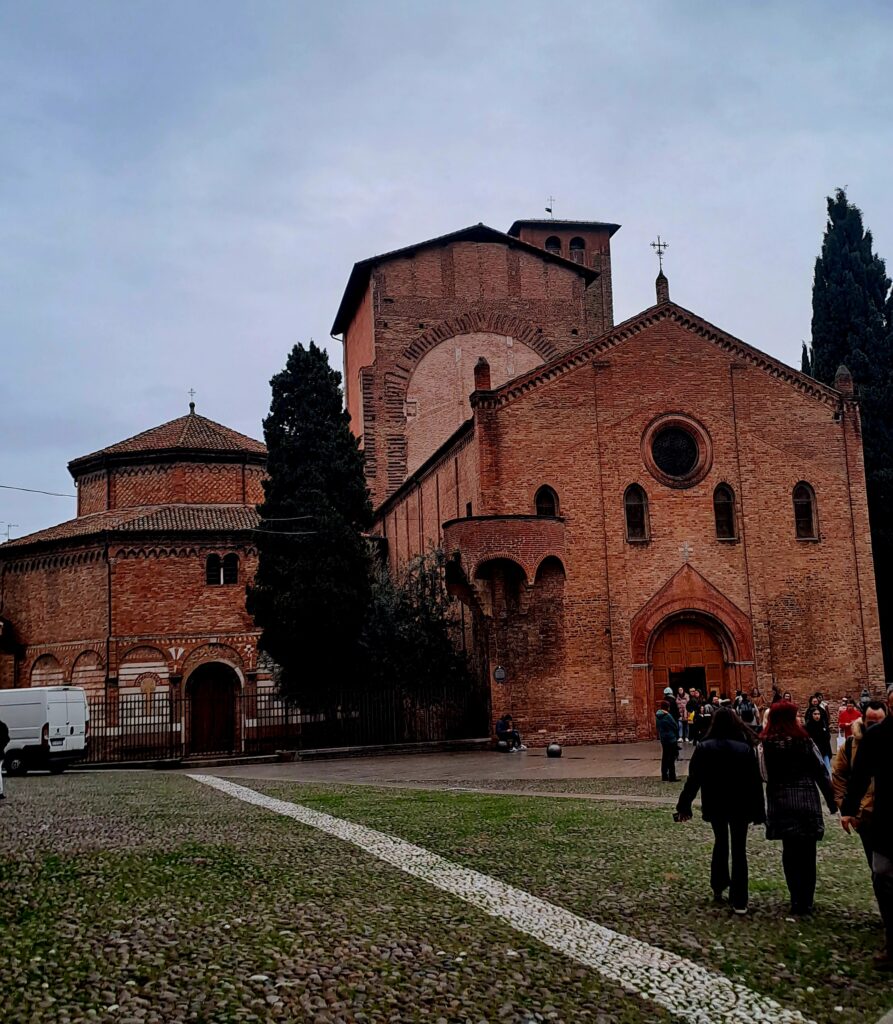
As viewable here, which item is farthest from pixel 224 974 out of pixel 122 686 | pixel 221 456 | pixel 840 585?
pixel 221 456

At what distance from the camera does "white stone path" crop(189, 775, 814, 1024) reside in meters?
5.73

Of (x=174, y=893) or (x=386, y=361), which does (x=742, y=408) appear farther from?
(x=174, y=893)

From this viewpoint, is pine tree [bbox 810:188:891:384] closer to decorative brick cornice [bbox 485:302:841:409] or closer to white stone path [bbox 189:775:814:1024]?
decorative brick cornice [bbox 485:302:841:409]

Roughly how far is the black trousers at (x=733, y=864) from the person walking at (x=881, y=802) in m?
1.02

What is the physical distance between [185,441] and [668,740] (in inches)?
1107

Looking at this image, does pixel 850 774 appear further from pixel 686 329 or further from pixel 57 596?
pixel 57 596

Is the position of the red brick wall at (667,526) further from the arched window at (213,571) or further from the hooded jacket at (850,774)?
the hooded jacket at (850,774)

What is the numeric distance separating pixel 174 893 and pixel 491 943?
8.80 feet

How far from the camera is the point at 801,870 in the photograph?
7.56 meters

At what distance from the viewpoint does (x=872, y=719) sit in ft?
27.5

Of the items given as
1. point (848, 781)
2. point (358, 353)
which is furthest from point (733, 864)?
point (358, 353)

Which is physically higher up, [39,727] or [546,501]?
[546,501]

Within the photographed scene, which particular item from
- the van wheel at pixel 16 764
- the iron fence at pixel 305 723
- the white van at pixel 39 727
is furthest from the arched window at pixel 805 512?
the van wheel at pixel 16 764

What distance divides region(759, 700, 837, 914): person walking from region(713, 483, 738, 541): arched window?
22.4 metres
